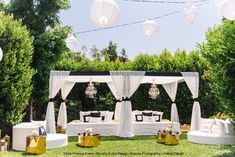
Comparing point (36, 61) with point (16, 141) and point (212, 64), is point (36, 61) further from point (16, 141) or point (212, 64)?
point (212, 64)

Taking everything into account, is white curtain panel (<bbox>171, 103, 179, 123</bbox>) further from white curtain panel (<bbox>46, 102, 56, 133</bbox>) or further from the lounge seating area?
white curtain panel (<bbox>46, 102, 56, 133</bbox>)

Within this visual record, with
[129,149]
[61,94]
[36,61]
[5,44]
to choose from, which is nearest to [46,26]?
[36,61]

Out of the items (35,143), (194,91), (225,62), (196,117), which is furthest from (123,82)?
(225,62)

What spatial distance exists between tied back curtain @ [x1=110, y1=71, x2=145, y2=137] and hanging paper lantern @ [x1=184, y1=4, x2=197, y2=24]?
19.6ft

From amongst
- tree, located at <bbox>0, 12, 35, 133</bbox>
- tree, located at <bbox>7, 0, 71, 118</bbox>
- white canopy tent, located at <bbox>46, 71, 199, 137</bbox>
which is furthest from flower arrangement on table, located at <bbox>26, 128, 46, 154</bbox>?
tree, located at <bbox>7, 0, 71, 118</bbox>

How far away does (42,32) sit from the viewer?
1414 cm

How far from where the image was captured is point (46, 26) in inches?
570

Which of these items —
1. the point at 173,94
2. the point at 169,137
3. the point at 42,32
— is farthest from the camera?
the point at 173,94

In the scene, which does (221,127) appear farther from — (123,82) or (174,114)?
(123,82)

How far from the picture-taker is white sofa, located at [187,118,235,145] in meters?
Answer: 11.7

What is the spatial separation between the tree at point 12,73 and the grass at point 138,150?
117 cm

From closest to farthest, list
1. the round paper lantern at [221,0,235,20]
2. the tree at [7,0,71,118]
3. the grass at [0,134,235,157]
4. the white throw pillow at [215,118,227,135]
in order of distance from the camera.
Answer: the round paper lantern at [221,0,235,20] → the grass at [0,134,235,157] → the white throw pillow at [215,118,227,135] → the tree at [7,0,71,118]

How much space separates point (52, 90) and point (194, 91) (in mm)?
4993

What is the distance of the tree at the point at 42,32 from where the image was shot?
13.6 metres
